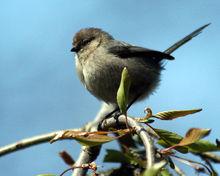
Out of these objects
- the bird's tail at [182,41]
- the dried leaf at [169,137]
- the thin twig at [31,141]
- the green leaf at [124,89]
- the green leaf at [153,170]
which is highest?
the bird's tail at [182,41]

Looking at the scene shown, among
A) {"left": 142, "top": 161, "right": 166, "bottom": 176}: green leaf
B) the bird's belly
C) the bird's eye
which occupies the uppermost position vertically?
the bird's eye

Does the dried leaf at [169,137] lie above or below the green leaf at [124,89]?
below

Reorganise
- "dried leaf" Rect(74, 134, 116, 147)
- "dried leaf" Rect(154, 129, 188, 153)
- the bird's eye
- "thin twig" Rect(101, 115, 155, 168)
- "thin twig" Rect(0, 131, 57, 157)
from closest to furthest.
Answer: "thin twig" Rect(101, 115, 155, 168) → "dried leaf" Rect(74, 134, 116, 147) → "dried leaf" Rect(154, 129, 188, 153) → "thin twig" Rect(0, 131, 57, 157) → the bird's eye

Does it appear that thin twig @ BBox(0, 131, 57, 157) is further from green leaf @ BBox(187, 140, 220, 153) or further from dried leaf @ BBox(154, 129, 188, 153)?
green leaf @ BBox(187, 140, 220, 153)

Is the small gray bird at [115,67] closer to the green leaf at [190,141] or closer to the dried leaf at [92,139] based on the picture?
the green leaf at [190,141]

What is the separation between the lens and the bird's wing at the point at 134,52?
17.2 ft

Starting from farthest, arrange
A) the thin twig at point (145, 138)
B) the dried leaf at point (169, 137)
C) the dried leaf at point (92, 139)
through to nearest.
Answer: the dried leaf at point (169, 137) → the dried leaf at point (92, 139) → the thin twig at point (145, 138)

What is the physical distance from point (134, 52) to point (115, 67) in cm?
35

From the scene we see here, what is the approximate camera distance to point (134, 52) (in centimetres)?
535

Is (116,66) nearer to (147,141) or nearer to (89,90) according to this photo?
(89,90)

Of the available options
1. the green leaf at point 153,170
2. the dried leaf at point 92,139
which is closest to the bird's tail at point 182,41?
the dried leaf at point 92,139

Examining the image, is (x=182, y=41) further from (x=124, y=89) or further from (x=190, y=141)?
(x=190, y=141)

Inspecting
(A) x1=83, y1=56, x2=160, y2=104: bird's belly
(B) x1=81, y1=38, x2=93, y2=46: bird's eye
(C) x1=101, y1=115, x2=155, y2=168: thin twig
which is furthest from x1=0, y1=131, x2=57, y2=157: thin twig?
(C) x1=101, y1=115, x2=155, y2=168: thin twig

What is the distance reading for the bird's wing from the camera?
5.25 meters
